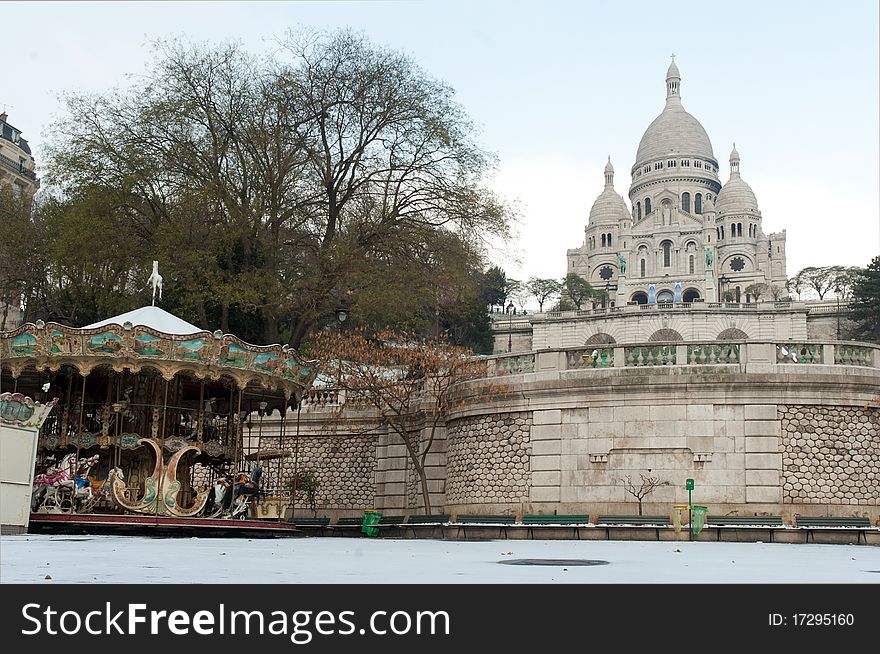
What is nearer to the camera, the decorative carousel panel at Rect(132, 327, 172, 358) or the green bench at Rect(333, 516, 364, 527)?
the decorative carousel panel at Rect(132, 327, 172, 358)

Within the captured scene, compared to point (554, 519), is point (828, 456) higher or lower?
higher

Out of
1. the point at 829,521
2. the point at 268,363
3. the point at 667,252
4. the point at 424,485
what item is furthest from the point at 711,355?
the point at 667,252

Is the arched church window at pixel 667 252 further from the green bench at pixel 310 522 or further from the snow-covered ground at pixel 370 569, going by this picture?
the snow-covered ground at pixel 370 569

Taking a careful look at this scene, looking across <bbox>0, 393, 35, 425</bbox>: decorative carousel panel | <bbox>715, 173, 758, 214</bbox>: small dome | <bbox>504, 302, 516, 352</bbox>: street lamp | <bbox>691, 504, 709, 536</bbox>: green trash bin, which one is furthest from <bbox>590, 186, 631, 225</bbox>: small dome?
<bbox>0, 393, 35, 425</bbox>: decorative carousel panel

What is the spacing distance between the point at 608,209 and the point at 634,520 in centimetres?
14285

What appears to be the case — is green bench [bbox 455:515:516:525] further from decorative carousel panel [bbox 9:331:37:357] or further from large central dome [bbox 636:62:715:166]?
large central dome [bbox 636:62:715:166]

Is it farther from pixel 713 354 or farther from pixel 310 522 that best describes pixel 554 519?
pixel 310 522

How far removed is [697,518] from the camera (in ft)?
89.6

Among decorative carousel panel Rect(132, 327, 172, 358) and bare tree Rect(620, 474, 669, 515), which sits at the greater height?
decorative carousel panel Rect(132, 327, 172, 358)

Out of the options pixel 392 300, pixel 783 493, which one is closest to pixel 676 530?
pixel 783 493

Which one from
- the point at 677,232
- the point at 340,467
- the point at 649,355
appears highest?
the point at 677,232

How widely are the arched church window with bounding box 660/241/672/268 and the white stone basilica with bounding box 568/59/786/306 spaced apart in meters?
0.14

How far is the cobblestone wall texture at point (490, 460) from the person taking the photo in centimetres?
3102

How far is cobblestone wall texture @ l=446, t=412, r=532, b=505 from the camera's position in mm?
31016
